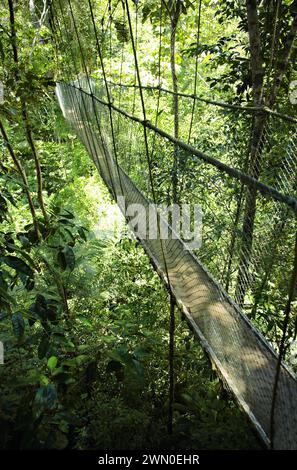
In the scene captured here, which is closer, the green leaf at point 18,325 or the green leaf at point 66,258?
the green leaf at point 18,325

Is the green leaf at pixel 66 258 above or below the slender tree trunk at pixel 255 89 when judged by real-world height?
below

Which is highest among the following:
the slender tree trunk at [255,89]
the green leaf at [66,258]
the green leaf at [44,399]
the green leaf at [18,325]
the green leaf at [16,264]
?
the slender tree trunk at [255,89]

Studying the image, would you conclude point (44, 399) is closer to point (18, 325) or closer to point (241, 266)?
point (18, 325)

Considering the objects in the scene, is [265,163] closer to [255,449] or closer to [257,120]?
[257,120]

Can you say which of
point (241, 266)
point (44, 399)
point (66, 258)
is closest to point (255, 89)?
point (241, 266)

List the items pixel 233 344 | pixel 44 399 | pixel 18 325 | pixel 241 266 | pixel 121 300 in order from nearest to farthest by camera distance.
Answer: pixel 44 399 → pixel 18 325 → pixel 233 344 → pixel 241 266 → pixel 121 300

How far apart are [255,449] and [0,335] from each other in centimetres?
91

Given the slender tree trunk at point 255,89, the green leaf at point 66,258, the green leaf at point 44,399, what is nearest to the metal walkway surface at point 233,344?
the green leaf at point 66,258

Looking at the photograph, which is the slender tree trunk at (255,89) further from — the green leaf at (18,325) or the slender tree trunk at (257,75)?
the green leaf at (18,325)

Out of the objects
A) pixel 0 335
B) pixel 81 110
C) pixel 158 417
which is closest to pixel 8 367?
pixel 0 335

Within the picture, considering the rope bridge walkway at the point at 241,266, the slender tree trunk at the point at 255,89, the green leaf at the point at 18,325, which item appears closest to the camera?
the green leaf at the point at 18,325

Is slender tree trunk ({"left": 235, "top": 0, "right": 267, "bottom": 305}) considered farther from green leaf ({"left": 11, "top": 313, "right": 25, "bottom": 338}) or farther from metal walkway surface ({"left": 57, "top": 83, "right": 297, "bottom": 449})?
green leaf ({"left": 11, "top": 313, "right": 25, "bottom": 338})

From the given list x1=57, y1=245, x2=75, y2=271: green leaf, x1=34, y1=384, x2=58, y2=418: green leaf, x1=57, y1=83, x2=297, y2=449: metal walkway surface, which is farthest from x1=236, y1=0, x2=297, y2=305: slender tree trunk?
x1=34, y1=384, x2=58, y2=418: green leaf

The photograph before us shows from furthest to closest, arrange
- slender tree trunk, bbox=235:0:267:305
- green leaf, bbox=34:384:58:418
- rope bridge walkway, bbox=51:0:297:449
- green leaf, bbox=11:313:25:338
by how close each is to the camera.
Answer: slender tree trunk, bbox=235:0:267:305, rope bridge walkway, bbox=51:0:297:449, green leaf, bbox=11:313:25:338, green leaf, bbox=34:384:58:418
